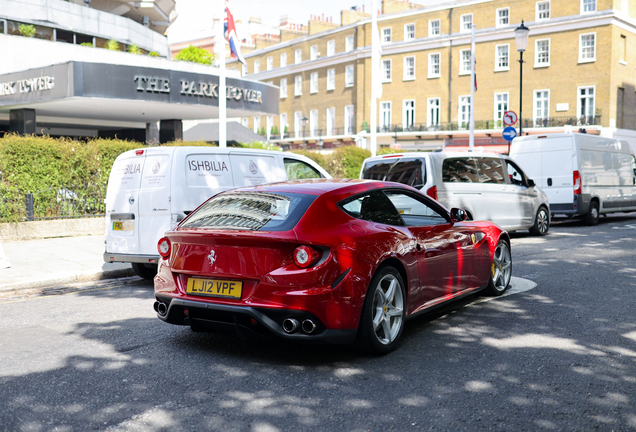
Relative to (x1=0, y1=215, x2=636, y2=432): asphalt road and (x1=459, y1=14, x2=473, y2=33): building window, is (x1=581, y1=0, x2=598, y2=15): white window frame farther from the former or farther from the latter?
(x1=0, y1=215, x2=636, y2=432): asphalt road

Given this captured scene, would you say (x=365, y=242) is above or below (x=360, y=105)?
below

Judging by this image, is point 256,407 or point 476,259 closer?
point 256,407

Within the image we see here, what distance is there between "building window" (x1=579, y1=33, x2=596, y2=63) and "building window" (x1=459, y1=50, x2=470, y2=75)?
896cm

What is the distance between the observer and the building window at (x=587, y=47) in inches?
1766

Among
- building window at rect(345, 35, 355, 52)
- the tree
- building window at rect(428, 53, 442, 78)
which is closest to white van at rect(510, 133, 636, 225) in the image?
building window at rect(428, 53, 442, 78)

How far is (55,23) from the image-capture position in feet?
93.7

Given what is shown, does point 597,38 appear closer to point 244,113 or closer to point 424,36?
point 424,36

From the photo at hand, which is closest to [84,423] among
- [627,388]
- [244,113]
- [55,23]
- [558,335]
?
[627,388]

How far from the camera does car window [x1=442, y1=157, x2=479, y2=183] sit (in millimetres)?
12273

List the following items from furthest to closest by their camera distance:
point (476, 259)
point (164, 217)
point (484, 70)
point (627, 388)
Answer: point (484, 70), point (164, 217), point (476, 259), point (627, 388)

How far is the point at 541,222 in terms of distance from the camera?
1475 cm

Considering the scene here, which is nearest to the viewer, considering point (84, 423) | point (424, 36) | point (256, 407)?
point (84, 423)

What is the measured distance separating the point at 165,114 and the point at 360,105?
32.2m

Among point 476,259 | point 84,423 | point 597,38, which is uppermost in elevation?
point 597,38
